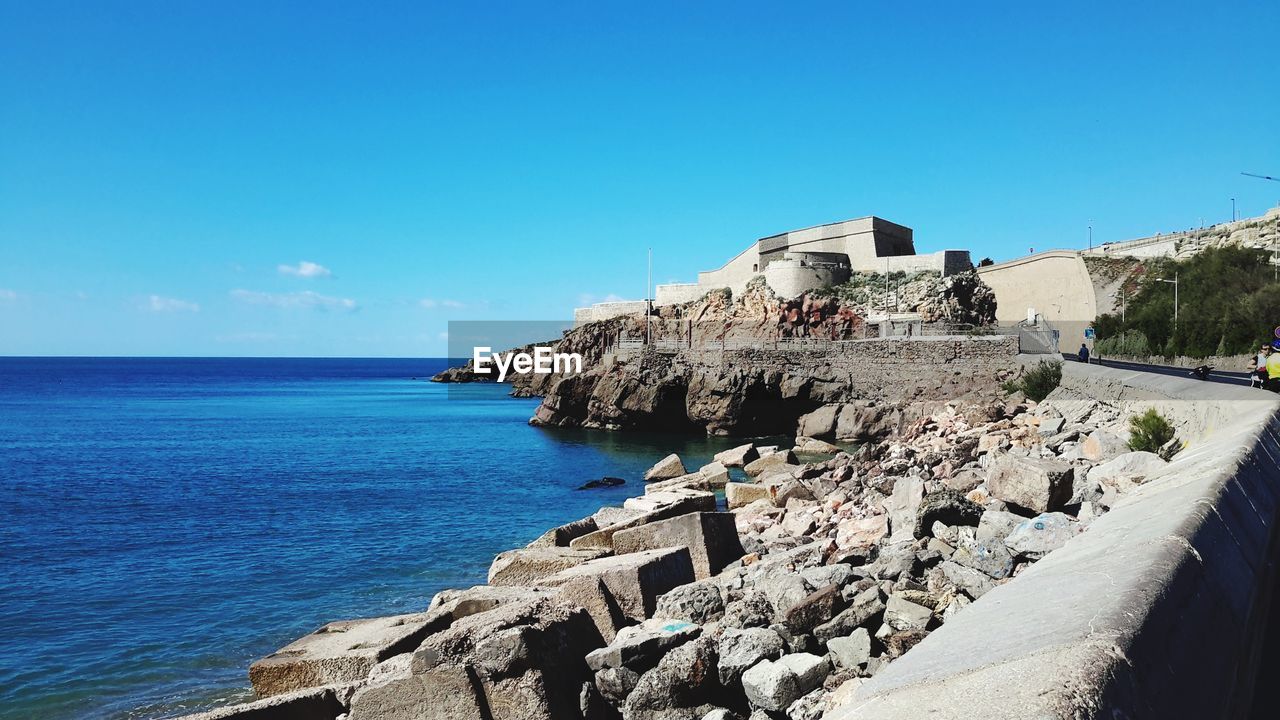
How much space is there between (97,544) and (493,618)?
50.8 ft

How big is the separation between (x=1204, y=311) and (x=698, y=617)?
4504cm

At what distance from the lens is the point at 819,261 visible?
64.9 metres

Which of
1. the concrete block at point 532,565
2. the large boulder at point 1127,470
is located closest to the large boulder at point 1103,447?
the large boulder at point 1127,470

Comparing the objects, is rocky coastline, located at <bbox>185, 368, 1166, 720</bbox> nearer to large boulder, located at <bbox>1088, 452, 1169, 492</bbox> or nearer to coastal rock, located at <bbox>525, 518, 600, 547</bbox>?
large boulder, located at <bbox>1088, 452, 1169, 492</bbox>

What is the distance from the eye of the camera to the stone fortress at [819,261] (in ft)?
208

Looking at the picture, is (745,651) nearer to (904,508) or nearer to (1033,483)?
(1033,483)

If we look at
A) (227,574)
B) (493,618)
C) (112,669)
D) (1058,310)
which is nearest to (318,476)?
(227,574)

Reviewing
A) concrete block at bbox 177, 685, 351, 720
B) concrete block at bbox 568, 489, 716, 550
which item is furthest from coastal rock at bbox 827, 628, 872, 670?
concrete block at bbox 568, 489, 716, 550

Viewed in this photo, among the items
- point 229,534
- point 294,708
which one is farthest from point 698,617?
point 229,534

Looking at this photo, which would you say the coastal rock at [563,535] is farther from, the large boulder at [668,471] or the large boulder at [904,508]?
the large boulder at [668,471]

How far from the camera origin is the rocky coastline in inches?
246

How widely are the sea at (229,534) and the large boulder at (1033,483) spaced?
812 cm

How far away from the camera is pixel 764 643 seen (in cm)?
644

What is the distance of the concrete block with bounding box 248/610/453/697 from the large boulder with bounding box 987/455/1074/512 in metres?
5.56
